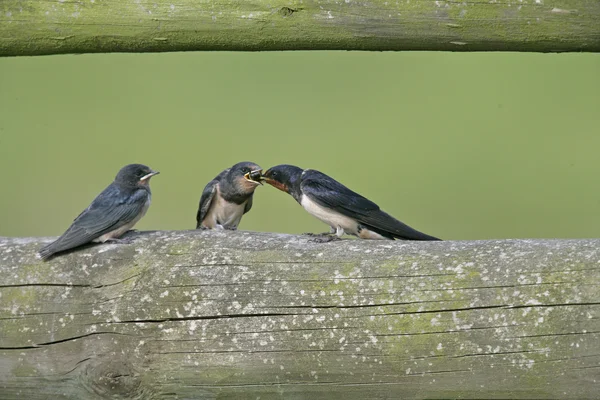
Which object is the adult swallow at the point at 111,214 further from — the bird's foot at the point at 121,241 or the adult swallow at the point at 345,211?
the adult swallow at the point at 345,211

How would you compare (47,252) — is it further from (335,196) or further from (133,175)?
(335,196)

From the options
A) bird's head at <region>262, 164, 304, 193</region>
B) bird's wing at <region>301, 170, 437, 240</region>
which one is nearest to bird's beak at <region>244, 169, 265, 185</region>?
bird's head at <region>262, 164, 304, 193</region>

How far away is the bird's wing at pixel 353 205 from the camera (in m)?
3.58

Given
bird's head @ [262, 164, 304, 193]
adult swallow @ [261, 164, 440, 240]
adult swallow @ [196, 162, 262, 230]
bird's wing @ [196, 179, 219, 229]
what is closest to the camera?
adult swallow @ [261, 164, 440, 240]

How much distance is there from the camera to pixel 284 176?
4.50 m

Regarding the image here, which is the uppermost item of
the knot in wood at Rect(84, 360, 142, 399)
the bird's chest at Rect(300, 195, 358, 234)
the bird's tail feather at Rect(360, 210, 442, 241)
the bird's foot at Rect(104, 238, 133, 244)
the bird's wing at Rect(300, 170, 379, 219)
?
the bird's foot at Rect(104, 238, 133, 244)

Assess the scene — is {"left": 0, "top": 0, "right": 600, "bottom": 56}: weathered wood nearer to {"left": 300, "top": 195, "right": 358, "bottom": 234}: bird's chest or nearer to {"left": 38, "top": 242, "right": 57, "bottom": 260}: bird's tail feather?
{"left": 38, "top": 242, "right": 57, "bottom": 260}: bird's tail feather

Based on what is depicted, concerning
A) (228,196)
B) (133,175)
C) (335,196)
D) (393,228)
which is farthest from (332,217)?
(228,196)

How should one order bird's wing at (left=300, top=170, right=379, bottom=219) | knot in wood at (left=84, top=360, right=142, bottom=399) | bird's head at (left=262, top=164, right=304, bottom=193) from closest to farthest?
knot in wood at (left=84, top=360, right=142, bottom=399)
bird's wing at (left=300, top=170, right=379, bottom=219)
bird's head at (left=262, top=164, right=304, bottom=193)

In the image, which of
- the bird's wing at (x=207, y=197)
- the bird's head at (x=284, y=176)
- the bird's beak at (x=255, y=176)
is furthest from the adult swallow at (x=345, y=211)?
the bird's wing at (x=207, y=197)

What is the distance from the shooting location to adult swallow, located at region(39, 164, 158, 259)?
3.01 meters

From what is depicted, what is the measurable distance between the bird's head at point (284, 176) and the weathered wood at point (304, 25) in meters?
1.39

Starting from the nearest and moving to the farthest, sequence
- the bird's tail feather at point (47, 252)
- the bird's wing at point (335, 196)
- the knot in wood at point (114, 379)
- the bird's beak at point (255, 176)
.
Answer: the knot in wood at point (114, 379) < the bird's tail feather at point (47, 252) < the bird's wing at point (335, 196) < the bird's beak at point (255, 176)

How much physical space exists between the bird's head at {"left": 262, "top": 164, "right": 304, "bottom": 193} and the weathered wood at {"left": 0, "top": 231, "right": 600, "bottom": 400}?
1.46 metres
